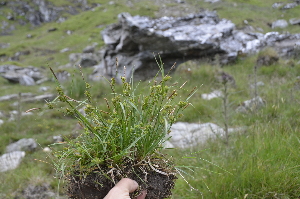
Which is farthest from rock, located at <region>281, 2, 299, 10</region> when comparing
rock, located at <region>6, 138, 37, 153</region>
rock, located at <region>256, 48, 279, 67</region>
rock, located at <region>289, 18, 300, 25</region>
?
rock, located at <region>6, 138, 37, 153</region>

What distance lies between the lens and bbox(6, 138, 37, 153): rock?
4.60 meters

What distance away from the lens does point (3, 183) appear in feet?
10.9

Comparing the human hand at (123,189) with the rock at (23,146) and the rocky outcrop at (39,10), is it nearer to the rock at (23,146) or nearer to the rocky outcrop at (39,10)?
the rock at (23,146)

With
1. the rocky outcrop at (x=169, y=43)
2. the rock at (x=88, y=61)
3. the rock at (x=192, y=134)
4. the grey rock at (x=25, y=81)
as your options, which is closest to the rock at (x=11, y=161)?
the rock at (x=192, y=134)

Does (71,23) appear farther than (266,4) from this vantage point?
Yes

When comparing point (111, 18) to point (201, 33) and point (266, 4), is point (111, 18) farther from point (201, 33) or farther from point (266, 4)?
point (201, 33)

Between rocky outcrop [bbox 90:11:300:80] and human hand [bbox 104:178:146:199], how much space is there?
713cm

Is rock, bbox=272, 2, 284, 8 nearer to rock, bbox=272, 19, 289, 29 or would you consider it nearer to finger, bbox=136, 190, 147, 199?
rock, bbox=272, 19, 289, 29

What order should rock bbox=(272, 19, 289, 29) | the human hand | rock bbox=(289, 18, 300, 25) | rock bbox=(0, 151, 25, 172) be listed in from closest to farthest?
the human hand → rock bbox=(0, 151, 25, 172) → rock bbox=(289, 18, 300, 25) → rock bbox=(272, 19, 289, 29)

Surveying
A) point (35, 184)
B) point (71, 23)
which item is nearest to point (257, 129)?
point (35, 184)

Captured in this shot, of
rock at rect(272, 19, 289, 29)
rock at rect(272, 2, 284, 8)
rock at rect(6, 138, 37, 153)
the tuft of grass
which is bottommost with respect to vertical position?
rock at rect(6, 138, 37, 153)

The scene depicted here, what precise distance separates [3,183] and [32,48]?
2326 centimetres

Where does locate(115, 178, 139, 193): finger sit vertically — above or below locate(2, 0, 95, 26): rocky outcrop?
above

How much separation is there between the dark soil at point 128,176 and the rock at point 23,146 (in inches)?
146
